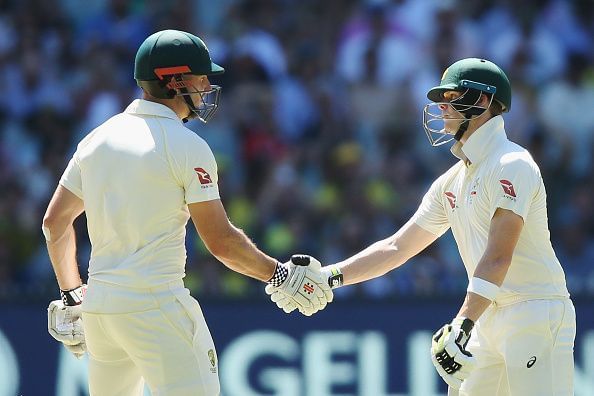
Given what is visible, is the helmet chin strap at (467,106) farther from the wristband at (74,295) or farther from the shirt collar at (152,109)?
the wristband at (74,295)

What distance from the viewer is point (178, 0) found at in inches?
438

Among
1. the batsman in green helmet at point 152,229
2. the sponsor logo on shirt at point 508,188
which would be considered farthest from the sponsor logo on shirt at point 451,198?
the batsman in green helmet at point 152,229

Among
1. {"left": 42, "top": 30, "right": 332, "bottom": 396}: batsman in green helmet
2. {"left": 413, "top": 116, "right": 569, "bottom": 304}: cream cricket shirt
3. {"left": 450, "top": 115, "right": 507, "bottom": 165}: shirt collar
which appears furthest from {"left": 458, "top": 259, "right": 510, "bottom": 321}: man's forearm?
{"left": 42, "top": 30, "right": 332, "bottom": 396}: batsman in green helmet

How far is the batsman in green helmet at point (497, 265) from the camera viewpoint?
16.6ft

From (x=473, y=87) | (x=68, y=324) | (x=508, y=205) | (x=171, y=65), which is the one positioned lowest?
(x=68, y=324)

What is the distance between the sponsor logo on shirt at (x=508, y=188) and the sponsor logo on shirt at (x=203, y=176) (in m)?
1.24

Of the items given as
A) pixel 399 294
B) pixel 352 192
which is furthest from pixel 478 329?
pixel 352 192

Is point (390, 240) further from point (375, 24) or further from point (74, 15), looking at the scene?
point (74, 15)

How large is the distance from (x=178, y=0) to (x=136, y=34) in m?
0.50

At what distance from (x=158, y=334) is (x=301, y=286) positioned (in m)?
0.92

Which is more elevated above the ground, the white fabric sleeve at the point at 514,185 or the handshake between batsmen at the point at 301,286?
the white fabric sleeve at the point at 514,185

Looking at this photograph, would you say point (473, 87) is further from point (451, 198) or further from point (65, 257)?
point (65, 257)

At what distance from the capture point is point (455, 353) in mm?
4930

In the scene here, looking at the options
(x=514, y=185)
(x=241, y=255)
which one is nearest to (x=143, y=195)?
(x=241, y=255)
